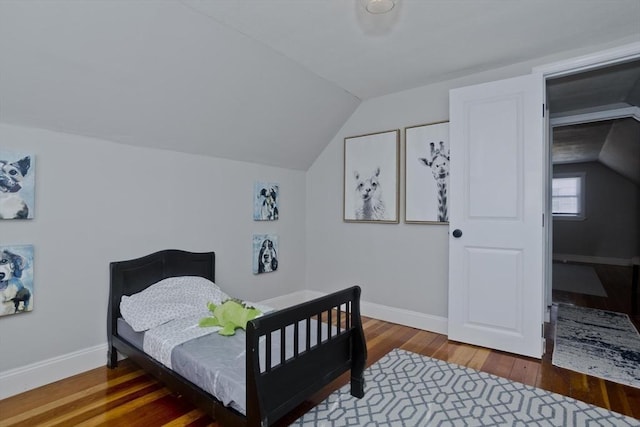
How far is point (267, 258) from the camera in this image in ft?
12.2

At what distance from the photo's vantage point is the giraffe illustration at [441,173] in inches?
123

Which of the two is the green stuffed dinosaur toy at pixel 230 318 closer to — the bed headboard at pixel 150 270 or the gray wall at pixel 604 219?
the bed headboard at pixel 150 270

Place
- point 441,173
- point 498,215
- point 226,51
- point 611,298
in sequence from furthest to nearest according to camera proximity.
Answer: point 611,298
point 441,173
point 498,215
point 226,51

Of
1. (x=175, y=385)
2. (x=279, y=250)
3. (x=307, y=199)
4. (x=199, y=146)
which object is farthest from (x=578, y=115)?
(x=175, y=385)

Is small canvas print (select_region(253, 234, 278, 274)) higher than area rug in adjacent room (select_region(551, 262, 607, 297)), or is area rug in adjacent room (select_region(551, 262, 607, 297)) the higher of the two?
small canvas print (select_region(253, 234, 278, 274))

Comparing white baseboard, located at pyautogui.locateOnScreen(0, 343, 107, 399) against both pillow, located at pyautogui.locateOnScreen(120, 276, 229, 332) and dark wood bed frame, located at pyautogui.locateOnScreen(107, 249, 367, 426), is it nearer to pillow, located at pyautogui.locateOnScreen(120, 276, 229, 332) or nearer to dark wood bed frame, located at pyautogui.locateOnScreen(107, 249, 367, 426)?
dark wood bed frame, located at pyautogui.locateOnScreen(107, 249, 367, 426)

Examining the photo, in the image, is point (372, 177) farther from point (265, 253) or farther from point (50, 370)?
point (50, 370)

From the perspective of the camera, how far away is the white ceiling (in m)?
1.87

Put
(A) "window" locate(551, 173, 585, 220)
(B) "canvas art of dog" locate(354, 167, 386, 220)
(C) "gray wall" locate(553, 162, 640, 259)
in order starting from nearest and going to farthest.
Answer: (B) "canvas art of dog" locate(354, 167, 386, 220), (C) "gray wall" locate(553, 162, 640, 259), (A) "window" locate(551, 173, 585, 220)

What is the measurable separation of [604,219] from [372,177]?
6983 mm

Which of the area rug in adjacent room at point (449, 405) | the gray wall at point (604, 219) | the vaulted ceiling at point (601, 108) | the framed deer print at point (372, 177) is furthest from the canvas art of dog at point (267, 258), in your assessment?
the gray wall at point (604, 219)

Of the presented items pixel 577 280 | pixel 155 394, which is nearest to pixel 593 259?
pixel 577 280

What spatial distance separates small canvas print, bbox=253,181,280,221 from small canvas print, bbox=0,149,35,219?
6.19ft

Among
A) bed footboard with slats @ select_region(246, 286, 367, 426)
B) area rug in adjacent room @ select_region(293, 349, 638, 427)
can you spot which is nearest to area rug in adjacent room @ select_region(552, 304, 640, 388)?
area rug in adjacent room @ select_region(293, 349, 638, 427)
